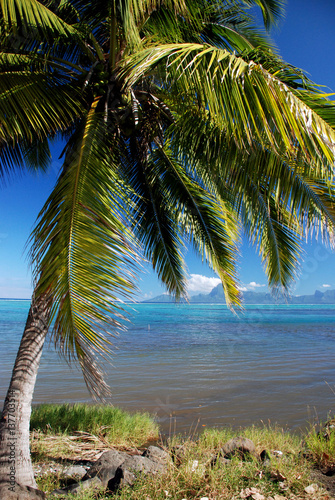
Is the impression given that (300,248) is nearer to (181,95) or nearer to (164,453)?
(181,95)

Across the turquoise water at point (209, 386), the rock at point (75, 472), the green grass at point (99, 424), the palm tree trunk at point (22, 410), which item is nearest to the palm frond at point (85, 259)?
the palm tree trunk at point (22, 410)

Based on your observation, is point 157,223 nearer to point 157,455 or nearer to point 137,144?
point 137,144

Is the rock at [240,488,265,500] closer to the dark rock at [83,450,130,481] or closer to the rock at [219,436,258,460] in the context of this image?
the rock at [219,436,258,460]

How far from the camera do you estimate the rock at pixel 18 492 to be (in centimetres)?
301

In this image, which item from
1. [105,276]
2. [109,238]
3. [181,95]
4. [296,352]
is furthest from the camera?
[296,352]

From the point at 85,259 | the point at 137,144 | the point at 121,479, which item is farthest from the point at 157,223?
the point at 121,479

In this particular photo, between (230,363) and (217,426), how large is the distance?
6.19 meters

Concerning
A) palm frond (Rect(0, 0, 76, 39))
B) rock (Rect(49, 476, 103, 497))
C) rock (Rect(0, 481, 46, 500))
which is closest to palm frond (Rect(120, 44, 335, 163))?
palm frond (Rect(0, 0, 76, 39))

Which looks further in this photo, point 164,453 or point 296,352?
point 296,352

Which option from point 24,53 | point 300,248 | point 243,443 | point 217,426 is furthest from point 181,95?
point 217,426

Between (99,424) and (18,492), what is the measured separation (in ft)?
8.23

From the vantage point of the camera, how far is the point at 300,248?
16.4 ft

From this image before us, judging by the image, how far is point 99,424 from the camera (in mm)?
5469

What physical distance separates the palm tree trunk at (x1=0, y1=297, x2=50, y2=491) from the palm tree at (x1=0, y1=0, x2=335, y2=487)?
0.04ft
